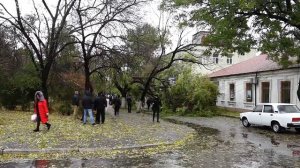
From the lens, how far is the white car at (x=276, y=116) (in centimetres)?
1945

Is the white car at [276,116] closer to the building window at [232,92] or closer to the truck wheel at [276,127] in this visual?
the truck wheel at [276,127]

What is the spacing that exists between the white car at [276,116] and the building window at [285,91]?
858 cm

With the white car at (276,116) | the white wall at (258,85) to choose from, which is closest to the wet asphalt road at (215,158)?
the white car at (276,116)

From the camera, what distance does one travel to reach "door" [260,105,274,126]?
21.0 metres

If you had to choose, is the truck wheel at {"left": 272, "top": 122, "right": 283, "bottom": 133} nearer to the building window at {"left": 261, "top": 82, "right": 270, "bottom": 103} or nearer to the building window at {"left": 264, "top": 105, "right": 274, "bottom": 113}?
the building window at {"left": 264, "top": 105, "right": 274, "bottom": 113}

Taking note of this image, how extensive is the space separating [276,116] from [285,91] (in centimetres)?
1143

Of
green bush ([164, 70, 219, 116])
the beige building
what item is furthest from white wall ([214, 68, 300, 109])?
green bush ([164, 70, 219, 116])

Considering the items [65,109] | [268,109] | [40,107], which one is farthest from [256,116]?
[65,109]

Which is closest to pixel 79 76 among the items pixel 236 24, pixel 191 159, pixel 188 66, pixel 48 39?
pixel 48 39

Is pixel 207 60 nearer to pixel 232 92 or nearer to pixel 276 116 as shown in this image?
pixel 232 92

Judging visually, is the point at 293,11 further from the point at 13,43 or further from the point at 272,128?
the point at 13,43

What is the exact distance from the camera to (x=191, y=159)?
11.3 meters

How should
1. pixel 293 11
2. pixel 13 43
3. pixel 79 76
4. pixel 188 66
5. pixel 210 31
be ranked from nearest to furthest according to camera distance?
pixel 293 11 → pixel 210 31 → pixel 13 43 → pixel 79 76 → pixel 188 66

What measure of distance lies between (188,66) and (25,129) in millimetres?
25662
